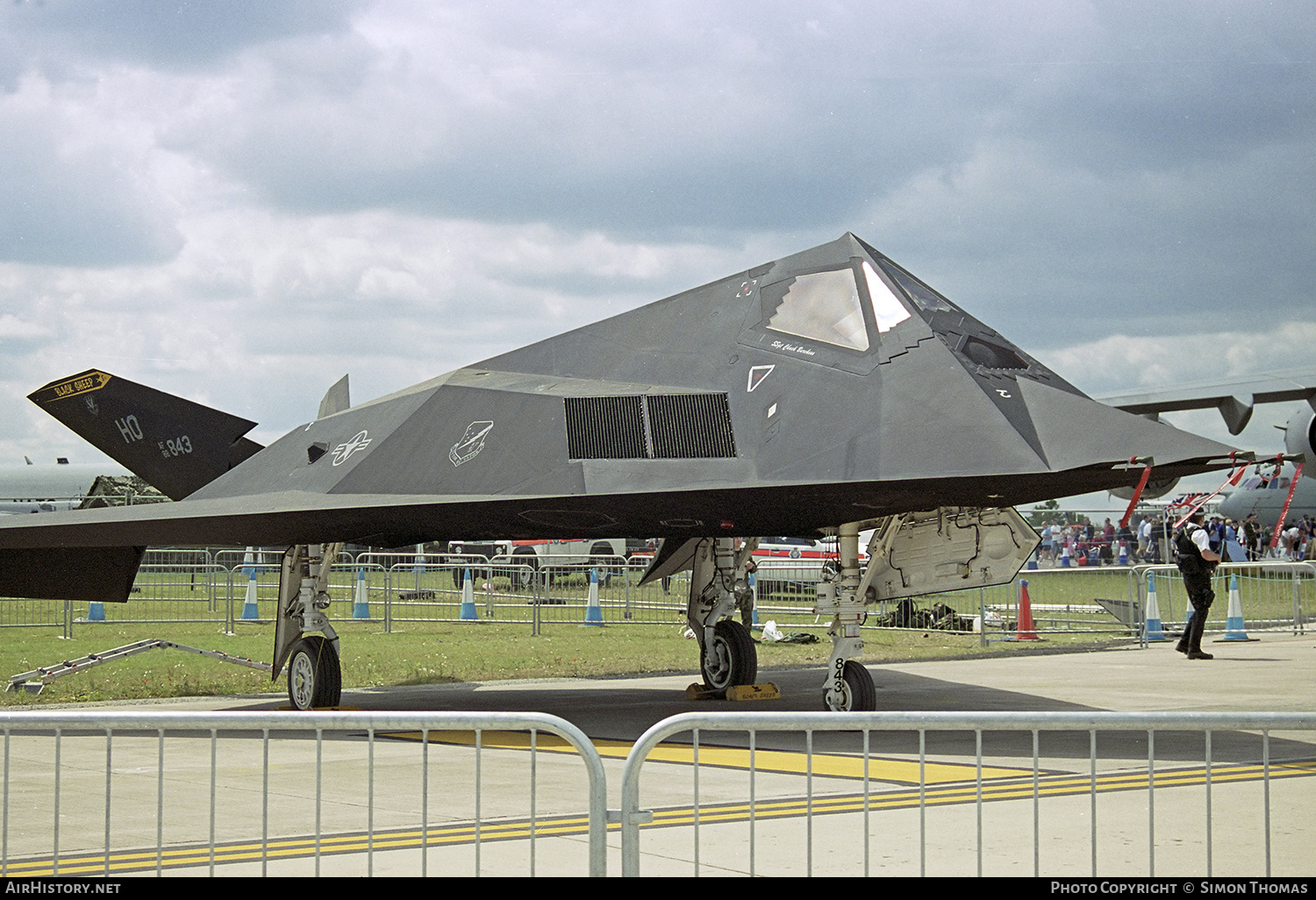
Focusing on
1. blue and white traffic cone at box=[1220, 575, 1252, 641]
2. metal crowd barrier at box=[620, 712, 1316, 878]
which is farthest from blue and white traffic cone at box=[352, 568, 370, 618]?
metal crowd barrier at box=[620, 712, 1316, 878]

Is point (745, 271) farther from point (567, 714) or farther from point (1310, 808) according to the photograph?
point (1310, 808)

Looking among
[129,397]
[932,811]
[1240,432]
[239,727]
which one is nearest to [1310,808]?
[932,811]

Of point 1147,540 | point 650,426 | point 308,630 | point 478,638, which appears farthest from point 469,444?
point 1147,540

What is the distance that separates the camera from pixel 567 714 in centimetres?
1255

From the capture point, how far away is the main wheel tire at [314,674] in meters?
12.3

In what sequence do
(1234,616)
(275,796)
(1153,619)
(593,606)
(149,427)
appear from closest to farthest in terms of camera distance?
(275,796)
(149,427)
(1153,619)
(1234,616)
(593,606)

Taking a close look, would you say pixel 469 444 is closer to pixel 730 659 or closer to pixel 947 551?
pixel 947 551

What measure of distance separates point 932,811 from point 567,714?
6.25 metres

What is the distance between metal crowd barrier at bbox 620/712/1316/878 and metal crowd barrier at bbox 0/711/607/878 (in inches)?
22.3

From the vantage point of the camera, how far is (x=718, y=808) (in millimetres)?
6973

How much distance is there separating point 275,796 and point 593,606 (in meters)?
19.0

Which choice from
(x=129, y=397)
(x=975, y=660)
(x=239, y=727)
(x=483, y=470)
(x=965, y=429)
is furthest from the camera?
(x=975, y=660)

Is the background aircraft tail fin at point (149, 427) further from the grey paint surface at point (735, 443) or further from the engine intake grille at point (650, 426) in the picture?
the engine intake grille at point (650, 426)

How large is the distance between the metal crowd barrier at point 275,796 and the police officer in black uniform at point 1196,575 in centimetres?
1117
